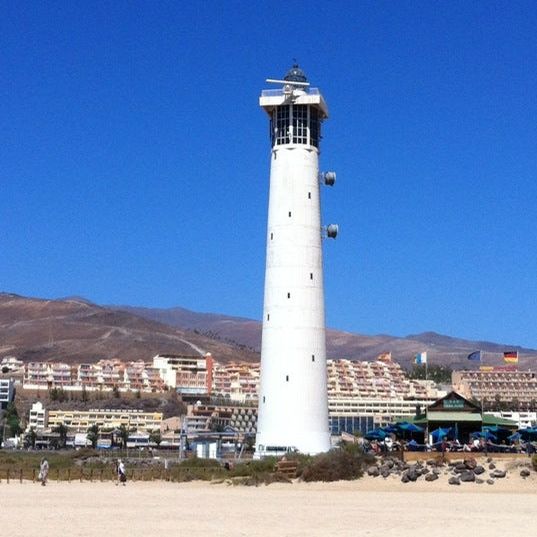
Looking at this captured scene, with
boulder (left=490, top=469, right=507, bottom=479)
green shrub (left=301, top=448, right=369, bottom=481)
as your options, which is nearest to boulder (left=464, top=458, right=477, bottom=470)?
boulder (left=490, top=469, right=507, bottom=479)

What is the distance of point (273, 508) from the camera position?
29062 mm

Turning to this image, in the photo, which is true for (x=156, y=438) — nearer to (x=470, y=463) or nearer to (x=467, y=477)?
(x=470, y=463)

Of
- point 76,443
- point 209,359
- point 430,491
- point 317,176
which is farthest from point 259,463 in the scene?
point 209,359

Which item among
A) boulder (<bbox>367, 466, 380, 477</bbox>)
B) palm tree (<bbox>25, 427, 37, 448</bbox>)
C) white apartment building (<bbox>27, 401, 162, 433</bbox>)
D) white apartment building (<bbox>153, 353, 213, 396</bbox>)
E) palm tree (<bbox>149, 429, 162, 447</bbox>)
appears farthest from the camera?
white apartment building (<bbox>153, 353, 213, 396</bbox>)

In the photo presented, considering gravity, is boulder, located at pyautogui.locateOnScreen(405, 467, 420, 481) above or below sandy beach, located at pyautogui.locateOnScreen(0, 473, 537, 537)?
above

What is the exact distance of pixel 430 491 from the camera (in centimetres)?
3506

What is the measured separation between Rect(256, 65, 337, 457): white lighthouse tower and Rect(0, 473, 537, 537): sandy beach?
689 cm

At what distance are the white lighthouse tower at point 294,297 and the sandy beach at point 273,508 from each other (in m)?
6.89

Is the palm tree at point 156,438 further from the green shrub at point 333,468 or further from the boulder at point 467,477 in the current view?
the boulder at point 467,477

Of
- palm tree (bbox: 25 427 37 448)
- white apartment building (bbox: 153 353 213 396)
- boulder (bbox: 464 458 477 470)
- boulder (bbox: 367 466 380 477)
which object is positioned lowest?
boulder (bbox: 367 466 380 477)

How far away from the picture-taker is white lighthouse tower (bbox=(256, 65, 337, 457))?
4572 centimetres

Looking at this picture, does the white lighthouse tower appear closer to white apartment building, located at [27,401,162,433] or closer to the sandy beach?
the sandy beach

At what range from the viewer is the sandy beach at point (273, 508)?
77.8ft

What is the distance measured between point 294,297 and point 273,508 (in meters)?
18.1
